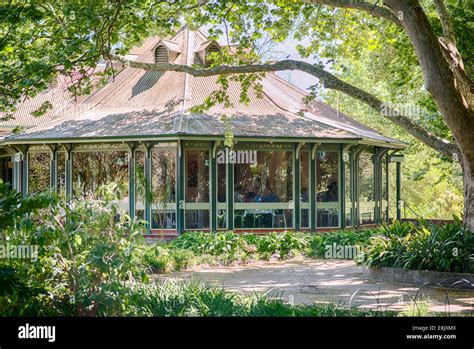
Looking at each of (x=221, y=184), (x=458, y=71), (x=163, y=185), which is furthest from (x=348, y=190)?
(x=458, y=71)

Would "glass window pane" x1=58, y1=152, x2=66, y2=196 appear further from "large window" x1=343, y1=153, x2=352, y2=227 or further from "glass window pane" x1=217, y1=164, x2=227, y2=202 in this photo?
"large window" x1=343, y1=153, x2=352, y2=227

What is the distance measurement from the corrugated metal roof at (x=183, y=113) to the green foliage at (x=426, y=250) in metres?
6.96

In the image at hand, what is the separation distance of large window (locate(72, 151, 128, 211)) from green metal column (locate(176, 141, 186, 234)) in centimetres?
206

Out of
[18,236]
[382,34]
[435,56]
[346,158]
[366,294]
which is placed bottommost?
[366,294]

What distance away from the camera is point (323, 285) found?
1218cm

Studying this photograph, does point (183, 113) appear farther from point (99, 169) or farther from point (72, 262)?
point (72, 262)

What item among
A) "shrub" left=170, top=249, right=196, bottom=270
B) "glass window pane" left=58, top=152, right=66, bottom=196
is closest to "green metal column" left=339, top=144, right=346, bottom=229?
"shrub" left=170, top=249, right=196, bottom=270

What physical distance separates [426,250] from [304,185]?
9024 mm

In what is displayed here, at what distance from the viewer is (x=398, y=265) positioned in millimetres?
12250

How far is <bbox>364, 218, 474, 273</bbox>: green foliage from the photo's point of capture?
1159 cm

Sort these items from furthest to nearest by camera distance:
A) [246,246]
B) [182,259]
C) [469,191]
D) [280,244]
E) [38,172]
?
1. [38,172]
2. [280,244]
3. [246,246]
4. [182,259]
5. [469,191]

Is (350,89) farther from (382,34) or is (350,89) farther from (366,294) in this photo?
(382,34)
